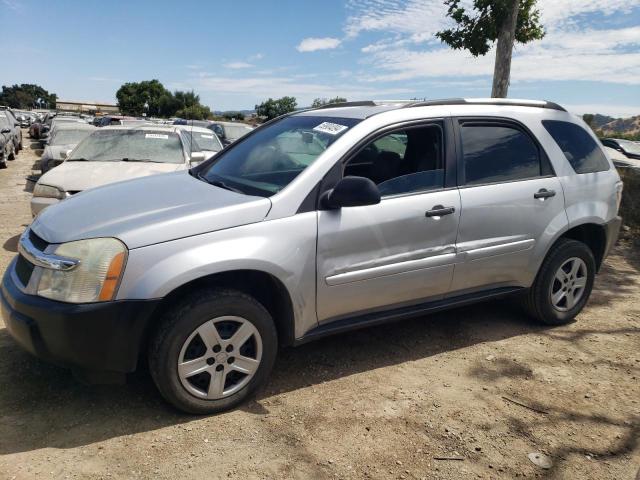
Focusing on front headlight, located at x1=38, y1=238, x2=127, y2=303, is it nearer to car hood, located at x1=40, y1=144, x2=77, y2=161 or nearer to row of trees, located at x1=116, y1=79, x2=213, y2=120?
car hood, located at x1=40, y1=144, x2=77, y2=161

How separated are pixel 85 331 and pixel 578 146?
13.0 feet

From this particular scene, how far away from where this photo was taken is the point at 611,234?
15.1ft

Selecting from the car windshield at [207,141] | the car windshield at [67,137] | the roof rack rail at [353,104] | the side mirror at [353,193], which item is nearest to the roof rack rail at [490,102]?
the roof rack rail at [353,104]

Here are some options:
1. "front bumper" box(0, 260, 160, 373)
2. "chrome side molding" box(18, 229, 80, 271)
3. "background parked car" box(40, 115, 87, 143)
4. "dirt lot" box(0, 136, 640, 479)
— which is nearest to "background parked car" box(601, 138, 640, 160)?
"dirt lot" box(0, 136, 640, 479)

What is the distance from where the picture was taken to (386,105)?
3.86 m

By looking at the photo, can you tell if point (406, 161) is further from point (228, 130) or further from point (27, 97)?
point (27, 97)

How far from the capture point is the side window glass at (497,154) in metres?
3.84

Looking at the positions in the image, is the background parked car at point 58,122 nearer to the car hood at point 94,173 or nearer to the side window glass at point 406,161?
the car hood at point 94,173

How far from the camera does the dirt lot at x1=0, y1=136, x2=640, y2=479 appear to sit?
8.81 ft

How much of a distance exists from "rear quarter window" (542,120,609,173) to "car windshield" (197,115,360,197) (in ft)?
6.17

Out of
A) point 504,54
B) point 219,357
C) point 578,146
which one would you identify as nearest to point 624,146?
point 504,54

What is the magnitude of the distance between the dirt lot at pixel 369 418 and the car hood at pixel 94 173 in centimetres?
269

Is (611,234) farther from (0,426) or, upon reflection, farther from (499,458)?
(0,426)

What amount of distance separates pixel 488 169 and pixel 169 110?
240 feet
